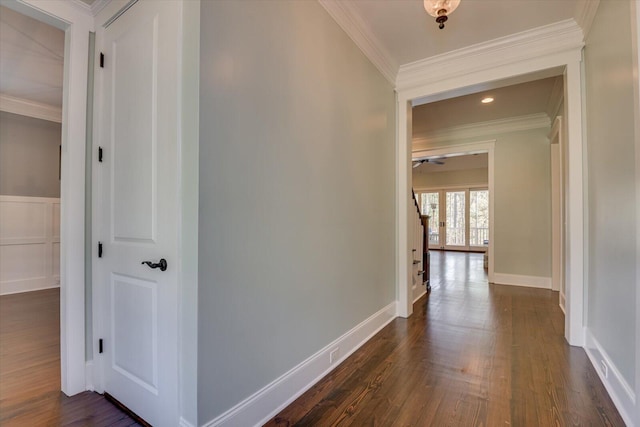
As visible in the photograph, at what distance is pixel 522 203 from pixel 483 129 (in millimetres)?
1505

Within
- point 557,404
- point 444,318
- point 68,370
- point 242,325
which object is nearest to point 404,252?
point 444,318

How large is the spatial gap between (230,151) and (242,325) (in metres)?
0.89

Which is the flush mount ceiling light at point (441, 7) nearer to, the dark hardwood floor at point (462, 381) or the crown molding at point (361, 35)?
the crown molding at point (361, 35)

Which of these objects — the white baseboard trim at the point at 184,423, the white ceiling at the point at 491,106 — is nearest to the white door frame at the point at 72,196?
the white baseboard trim at the point at 184,423

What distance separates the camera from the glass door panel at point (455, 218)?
10.9 metres

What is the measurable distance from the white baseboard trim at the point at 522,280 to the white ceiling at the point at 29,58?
685 centimetres

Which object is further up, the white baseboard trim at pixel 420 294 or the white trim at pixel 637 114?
the white trim at pixel 637 114

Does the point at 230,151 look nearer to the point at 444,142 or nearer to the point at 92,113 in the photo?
the point at 92,113

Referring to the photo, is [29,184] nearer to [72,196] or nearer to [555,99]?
[72,196]

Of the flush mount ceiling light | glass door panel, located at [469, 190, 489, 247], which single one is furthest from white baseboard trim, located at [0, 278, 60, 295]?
glass door panel, located at [469, 190, 489, 247]

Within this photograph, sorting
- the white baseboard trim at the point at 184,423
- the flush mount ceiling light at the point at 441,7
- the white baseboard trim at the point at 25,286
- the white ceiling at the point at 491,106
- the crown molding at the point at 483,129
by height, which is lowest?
the white baseboard trim at the point at 25,286

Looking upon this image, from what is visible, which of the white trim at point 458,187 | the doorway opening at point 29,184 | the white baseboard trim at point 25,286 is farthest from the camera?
the white trim at point 458,187

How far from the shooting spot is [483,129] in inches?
209

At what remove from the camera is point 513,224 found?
16.9ft
